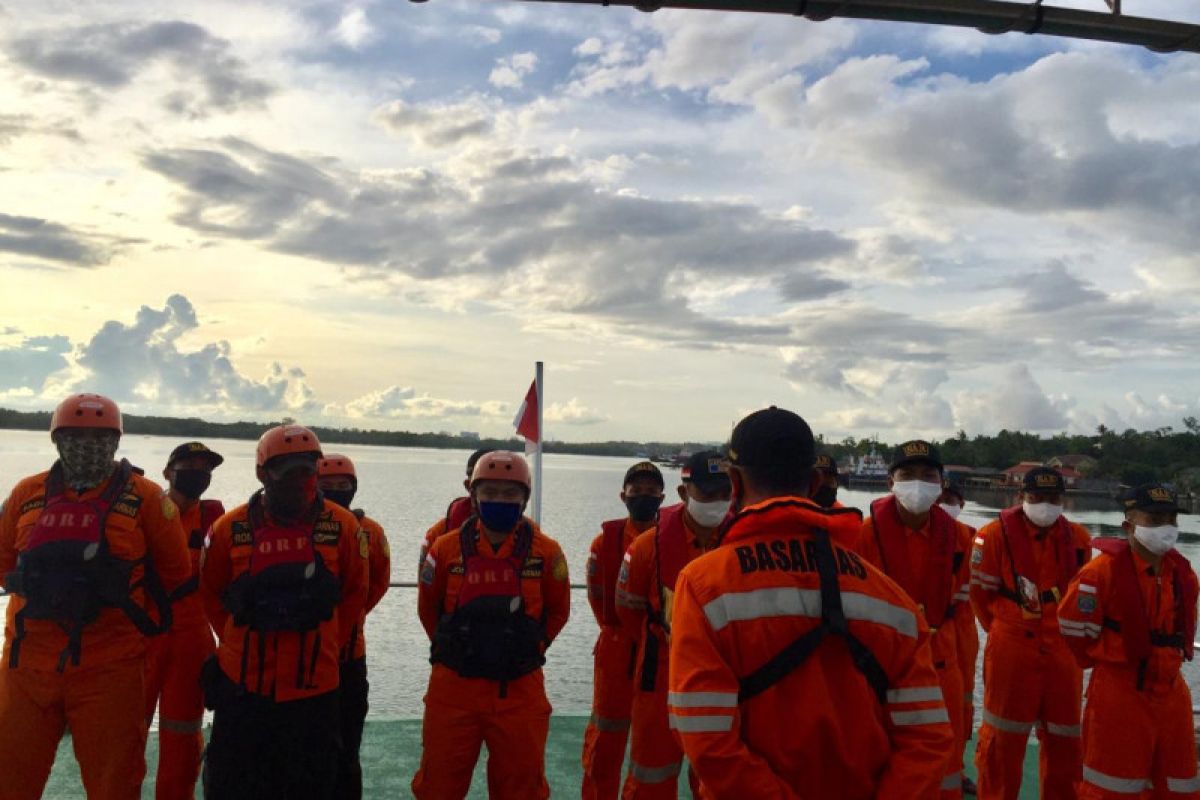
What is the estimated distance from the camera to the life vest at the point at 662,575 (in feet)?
15.3

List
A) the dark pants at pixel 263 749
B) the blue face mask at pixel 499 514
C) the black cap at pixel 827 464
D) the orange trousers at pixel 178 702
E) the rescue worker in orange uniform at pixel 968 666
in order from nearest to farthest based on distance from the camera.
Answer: the dark pants at pixel 263 749 → the blue face mask at pixel 499 514 → the orange trousers at pixel 178 702 → the rescue worker in orange uniform at pixel 968 666 → the black cap at pixel 827 464

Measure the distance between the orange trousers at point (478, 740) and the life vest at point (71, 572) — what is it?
54.5 inches

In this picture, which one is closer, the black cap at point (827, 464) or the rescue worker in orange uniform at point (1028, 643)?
the rescue worker in orange uniform at point (1028, 643)

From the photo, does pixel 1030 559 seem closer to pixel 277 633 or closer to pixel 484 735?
pixel 484 735

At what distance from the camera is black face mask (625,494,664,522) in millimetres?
5465

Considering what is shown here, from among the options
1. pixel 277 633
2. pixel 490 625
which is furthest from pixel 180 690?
pixel 490 625

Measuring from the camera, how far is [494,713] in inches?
169

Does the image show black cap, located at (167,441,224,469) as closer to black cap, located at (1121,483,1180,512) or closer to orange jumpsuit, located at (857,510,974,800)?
orange jumpsuit, located at (857,510,974,800)

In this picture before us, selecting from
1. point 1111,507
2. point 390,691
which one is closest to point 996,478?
point 1111,507


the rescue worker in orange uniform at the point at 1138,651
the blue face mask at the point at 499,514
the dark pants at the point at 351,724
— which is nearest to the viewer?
the blue face mask at the point at 499,514

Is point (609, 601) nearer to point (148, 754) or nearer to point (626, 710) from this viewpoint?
point (626, 710)

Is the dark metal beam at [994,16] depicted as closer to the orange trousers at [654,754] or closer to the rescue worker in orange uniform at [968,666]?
the rescue worker in orange uniform at [968,666]

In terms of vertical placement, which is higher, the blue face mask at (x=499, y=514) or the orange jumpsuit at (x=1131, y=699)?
the blue face mask at (x=499, y=514)

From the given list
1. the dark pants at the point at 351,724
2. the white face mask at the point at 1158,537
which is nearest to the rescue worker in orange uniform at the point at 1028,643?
the white face mask at the point at 1158,537
